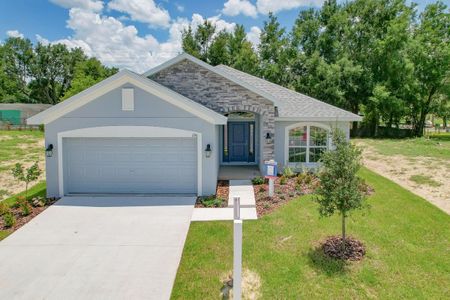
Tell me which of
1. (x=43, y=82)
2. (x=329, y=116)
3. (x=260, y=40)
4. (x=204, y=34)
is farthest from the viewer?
(x=43, y=82)

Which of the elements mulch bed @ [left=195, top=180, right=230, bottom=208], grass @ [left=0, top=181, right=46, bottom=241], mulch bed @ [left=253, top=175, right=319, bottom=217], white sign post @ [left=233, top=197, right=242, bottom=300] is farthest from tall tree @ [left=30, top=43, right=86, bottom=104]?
white sign post @ [left=233, top=197, right=242, bottom=300]

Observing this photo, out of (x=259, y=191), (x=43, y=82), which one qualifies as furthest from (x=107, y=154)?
(x=43, y=82)

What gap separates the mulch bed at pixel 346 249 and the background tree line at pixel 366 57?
1103 inches

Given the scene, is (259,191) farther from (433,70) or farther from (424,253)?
(433,70)

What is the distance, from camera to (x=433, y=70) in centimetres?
3278

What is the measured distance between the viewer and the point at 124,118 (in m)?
11.6

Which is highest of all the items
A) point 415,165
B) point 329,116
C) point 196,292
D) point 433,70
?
point 433,70

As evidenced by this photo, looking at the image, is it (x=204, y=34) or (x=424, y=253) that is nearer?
(x=424, y=253)

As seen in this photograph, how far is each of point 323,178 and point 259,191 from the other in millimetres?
5513

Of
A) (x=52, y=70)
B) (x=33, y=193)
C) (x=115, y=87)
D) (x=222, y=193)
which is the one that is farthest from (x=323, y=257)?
(x=52, y=70)

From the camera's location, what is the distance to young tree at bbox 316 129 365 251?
22.7 feet

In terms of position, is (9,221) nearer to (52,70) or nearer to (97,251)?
(97,251)

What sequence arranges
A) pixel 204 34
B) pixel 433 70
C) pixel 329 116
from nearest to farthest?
pixel 329 116, pixel 433 70, pixel 204 34

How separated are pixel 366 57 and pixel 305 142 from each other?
25500 mm
